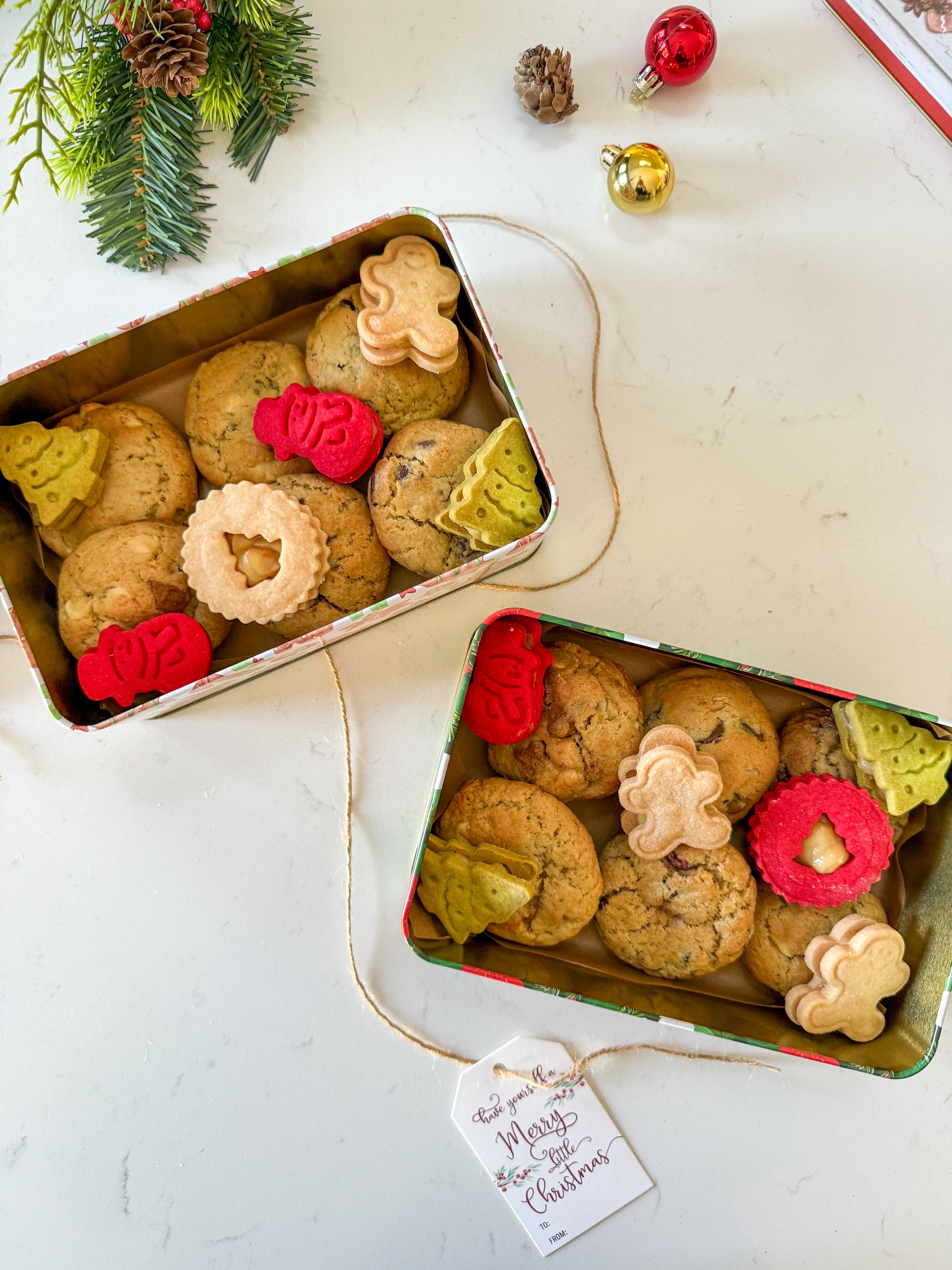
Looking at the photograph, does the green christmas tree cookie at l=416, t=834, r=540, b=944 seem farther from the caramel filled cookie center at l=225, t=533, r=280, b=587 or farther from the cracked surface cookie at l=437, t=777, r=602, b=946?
the caramel filled cookie center at l=225, t=533, r=280, b=587

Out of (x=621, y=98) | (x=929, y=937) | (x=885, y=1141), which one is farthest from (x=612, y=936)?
(x=621, y=98)

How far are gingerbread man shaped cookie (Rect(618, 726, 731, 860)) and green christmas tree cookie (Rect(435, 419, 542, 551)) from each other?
32cm

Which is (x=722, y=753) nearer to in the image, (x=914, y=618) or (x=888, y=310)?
(x=914, y=618)

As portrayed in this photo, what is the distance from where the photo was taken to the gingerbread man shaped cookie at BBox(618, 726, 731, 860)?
1.05 m

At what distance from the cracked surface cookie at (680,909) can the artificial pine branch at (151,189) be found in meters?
1.09

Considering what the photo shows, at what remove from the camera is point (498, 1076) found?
1.23 metres

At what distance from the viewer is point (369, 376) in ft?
3.76

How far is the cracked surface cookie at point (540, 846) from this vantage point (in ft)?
3.60

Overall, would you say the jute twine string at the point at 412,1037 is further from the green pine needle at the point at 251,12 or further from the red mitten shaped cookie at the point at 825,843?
the green pine needle at the point at 251,12

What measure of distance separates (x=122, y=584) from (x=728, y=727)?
2.66ft

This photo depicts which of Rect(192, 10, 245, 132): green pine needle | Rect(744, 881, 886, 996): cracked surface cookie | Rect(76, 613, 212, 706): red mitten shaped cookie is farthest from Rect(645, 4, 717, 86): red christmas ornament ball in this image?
Rect(744, 881, 886, 996): cracked surface cookie

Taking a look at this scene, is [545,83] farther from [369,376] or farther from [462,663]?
[462,663]

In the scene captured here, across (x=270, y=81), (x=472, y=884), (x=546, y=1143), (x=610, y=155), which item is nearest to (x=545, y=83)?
(x=610, y=155)

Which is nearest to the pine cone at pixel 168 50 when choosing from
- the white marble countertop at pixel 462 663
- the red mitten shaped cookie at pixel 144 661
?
the white marble countertop at pixel 462 663
